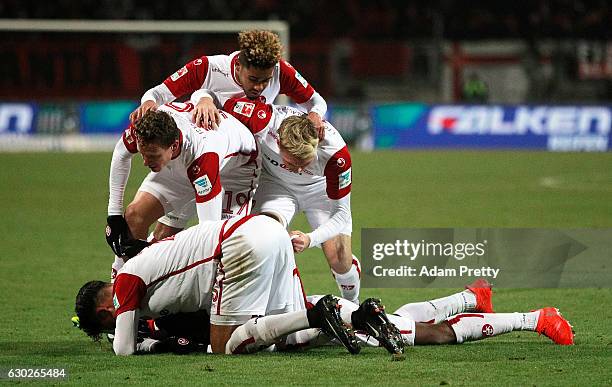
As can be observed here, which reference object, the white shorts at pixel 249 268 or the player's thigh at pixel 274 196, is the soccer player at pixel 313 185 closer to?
the player's thigh at pixel 274 196

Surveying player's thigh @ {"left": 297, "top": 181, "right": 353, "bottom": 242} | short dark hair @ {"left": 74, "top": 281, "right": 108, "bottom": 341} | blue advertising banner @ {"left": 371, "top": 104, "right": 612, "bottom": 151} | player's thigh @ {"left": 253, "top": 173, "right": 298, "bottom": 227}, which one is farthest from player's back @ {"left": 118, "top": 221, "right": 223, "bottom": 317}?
blue advertising banner @ {"left": 371, "top": 104, "right": 612, "bottom": 151}

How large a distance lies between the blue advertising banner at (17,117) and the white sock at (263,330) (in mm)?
15912

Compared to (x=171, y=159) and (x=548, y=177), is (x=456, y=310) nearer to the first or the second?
(x=171, y=159)

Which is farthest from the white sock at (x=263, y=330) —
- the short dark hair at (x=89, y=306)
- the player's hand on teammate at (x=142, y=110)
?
the player's hand on teammate at (x=142, y=110)

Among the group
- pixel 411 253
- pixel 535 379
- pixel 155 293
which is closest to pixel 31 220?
pixel 411 253

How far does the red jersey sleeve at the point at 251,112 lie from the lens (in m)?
6.66

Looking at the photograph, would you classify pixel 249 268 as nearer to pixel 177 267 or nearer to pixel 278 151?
pixel 177 267

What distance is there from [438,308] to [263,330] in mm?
1150

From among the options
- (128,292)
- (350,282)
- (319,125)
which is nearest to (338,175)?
(319,125)

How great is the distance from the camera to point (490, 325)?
566cm

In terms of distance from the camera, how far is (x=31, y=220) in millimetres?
11867

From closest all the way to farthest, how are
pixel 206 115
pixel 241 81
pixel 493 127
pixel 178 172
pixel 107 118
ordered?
pixel 206 115
pixel 178 172
pixel 241 81
pixel 107 118
pixel 493 127

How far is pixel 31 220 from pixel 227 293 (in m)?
7.12

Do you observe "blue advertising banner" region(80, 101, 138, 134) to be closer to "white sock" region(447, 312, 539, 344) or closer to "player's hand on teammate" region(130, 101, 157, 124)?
"player's hand on teammate" region(130, 101, 157, 124)
